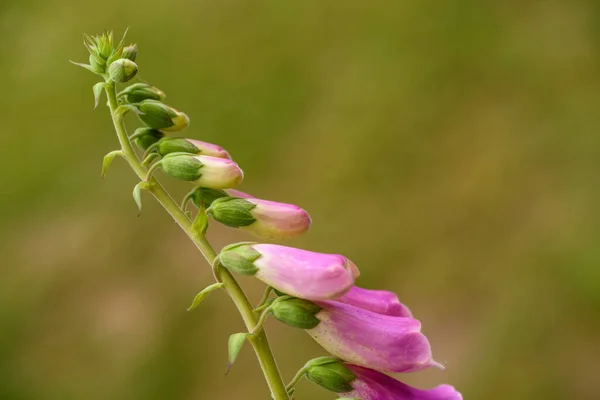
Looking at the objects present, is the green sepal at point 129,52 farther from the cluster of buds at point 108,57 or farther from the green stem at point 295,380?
the green stem at point 295,380

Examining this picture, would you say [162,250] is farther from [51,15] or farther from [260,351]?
[260,351]

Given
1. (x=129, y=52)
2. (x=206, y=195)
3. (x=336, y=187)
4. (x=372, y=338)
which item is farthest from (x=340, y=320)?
(x=336, y=187)

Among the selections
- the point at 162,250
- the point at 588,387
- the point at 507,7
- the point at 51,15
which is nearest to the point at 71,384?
the point at 162,250

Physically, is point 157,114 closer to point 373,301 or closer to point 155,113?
point 155,113

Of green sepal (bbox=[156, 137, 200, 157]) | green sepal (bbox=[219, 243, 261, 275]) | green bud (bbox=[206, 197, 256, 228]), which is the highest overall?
green sepal (bbox=[156, 137, 200, 157])

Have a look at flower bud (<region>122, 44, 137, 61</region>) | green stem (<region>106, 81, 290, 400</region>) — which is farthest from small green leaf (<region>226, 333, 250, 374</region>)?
flower bud (<region>122, 44, 137, 61</region>)

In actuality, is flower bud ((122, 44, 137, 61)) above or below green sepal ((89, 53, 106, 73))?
above

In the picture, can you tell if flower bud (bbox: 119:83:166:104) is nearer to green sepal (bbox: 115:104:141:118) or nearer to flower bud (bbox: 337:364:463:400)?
green sepal (bbox: 115:104:141:118)

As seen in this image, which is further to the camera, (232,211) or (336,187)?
(336,187)

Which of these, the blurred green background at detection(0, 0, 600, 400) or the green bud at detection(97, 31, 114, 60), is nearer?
the green bud at detection(97, 31, 114, 60)
